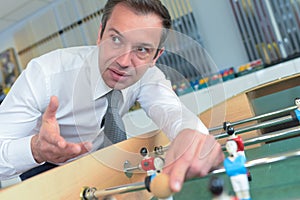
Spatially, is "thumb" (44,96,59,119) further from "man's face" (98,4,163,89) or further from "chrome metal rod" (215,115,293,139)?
"chrome metal rod" (215,115,293,139)

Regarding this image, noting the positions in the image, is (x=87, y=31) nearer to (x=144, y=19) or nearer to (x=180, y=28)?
(x=180, y=28)

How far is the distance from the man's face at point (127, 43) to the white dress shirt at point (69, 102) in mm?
105

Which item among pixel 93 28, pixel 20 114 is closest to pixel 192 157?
pixel 20 114

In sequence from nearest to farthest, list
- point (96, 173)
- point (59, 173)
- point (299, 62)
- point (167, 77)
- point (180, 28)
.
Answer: point (59, 173), point (96, 173), point (167, 77), point (299, 62), point (180, 28)

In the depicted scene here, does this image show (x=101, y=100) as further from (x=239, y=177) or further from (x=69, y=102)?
(x=239, y=177)

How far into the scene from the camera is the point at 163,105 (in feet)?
3.52

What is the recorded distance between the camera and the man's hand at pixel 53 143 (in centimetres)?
64

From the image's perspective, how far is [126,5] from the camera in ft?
2.72

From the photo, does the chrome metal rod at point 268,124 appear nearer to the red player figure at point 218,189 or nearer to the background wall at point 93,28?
the red player figure at point 218,189

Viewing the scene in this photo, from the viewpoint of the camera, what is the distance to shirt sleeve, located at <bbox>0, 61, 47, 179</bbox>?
882 millimetres

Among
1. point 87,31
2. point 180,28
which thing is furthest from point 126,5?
point 87,31

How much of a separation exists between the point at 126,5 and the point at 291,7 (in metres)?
2.80

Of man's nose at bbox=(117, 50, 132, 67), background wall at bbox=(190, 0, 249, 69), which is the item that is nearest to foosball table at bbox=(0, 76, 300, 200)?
man's nose at bbox=(117, 50, 132, 67)

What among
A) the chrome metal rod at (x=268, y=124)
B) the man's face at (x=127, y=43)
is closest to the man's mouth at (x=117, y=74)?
the man's face at (x=127, y=43)
